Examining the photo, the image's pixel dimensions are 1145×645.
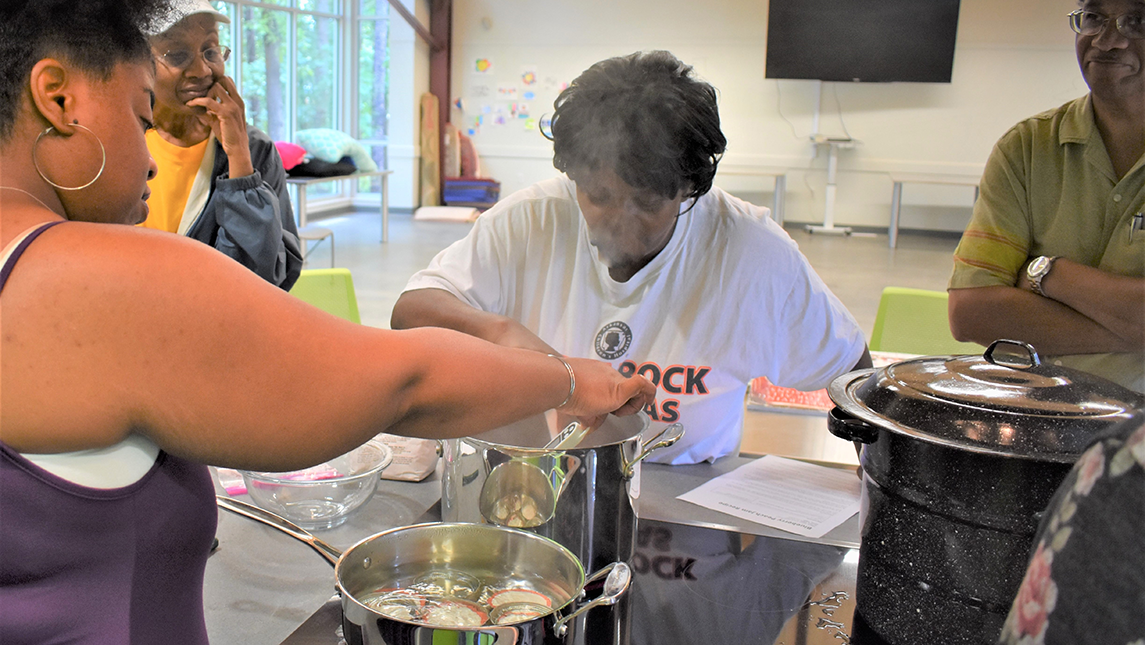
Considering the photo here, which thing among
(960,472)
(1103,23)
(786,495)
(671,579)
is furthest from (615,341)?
(1103,23)

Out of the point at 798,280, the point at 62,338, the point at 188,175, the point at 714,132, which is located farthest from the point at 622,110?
the point at 188,175

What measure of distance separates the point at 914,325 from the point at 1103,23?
117 cm

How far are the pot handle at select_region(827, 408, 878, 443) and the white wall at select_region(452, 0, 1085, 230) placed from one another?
875 centimetres

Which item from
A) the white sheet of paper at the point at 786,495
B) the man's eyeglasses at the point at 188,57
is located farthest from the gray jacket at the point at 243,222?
the white sheet of paper at the point at 786,495

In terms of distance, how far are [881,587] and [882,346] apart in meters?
1.81

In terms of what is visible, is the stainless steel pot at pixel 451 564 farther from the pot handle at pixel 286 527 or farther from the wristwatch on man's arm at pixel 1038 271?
the wristwatch on man's arm at pixel 1038 271

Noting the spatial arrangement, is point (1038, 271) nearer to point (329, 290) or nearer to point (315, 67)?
point (329, 290)

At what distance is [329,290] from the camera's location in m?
2.53

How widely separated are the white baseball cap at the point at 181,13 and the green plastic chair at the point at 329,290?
2.63ft

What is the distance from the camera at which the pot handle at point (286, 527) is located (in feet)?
2.56

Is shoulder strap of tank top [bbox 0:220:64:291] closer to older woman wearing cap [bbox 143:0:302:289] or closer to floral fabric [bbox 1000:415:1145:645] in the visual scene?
floral fabric [bbox 1000:415:1145:645]

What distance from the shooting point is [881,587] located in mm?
902

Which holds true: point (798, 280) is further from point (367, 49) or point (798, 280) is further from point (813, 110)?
point (367, 49)

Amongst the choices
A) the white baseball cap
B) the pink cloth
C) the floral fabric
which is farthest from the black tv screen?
the floral fabric
